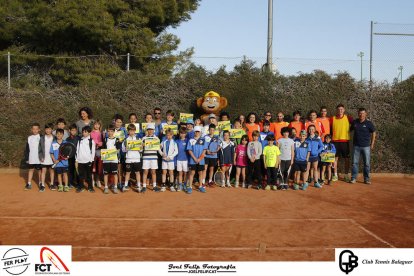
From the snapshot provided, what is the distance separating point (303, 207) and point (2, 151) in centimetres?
964

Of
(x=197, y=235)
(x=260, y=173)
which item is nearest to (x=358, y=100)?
(x=260, y=173)

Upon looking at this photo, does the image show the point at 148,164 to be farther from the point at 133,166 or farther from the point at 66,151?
the point at 66,151

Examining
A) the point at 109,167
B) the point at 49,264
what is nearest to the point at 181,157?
the point at 109,167

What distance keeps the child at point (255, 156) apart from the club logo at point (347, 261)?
19.4 feet

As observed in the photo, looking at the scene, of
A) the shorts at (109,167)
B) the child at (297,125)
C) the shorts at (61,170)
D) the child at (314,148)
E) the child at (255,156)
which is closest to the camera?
the shorts at (109,167)

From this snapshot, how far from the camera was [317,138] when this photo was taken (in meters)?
10.4

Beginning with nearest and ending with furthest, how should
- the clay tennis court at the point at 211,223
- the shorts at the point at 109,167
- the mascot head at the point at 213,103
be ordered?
the clay tennis court at the point at 211,223, the shorts at the point at 109,167, the mascot head at the point at 213,103

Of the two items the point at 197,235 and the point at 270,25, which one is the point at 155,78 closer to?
the point at 270,25

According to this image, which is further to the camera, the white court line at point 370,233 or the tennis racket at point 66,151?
the tennis racket at point 66,151

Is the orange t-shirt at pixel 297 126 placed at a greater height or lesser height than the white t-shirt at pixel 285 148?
greater

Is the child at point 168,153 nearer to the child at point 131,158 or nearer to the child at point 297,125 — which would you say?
the child at point 131,158

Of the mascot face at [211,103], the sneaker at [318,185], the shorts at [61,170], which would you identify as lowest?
the sneaker at [318,185]

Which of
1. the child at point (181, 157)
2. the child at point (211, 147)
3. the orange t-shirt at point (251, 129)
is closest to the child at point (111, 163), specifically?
the child at point (181, 157)

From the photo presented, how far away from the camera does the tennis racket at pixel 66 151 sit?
945 cm
